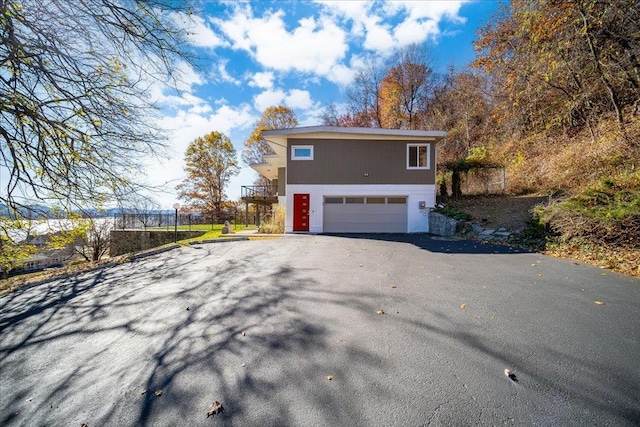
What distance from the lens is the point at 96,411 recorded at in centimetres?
200

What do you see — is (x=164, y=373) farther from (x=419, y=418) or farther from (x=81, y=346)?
(x=419, y=418)

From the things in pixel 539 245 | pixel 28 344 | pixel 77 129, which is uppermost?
pixel 77 129

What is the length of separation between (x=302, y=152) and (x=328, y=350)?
10.8 metres

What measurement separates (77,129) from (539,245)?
1091 centimetres

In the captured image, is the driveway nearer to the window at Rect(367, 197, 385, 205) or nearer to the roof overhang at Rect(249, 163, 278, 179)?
the window at Rect(367, 197, 385, 205)

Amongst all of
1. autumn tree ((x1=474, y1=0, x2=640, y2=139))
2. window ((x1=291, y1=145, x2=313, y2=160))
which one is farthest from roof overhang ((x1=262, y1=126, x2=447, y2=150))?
autumn tree ((x1=474, y1=0, x2=640, y2=139))

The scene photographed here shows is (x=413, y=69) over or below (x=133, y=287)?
over

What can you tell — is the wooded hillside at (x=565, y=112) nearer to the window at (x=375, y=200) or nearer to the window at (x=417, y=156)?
the window at (x=417, y=156)

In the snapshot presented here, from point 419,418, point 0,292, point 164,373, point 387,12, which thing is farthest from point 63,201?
point 387,12

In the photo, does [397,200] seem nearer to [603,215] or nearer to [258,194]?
[603,215]

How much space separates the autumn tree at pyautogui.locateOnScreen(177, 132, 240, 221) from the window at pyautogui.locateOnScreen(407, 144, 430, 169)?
18.7m

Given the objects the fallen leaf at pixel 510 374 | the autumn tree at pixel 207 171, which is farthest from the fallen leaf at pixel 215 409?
the autumn tree at pixel 207 171

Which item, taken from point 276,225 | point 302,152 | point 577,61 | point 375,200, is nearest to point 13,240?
point 276,225

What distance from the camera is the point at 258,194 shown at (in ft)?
62.1
